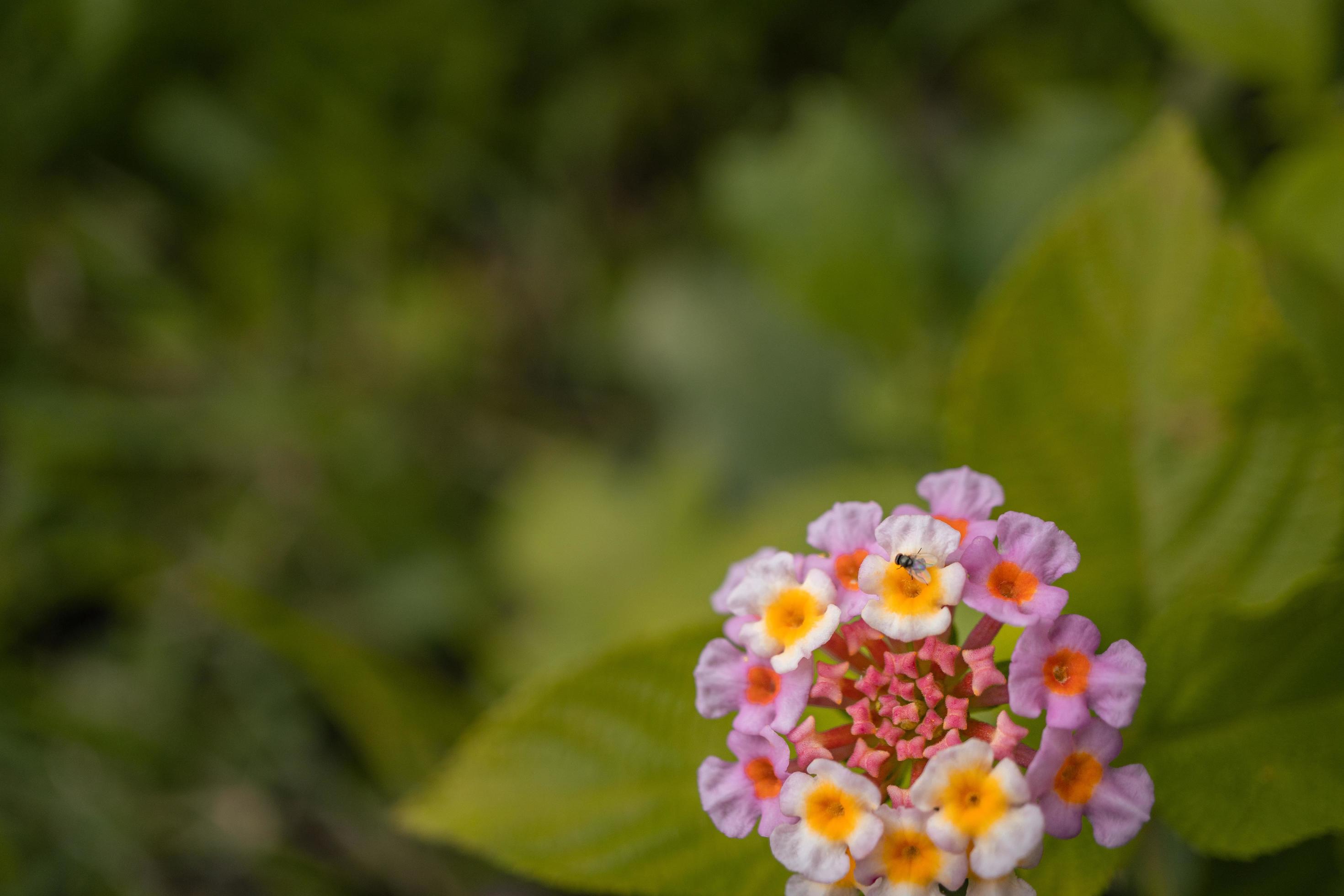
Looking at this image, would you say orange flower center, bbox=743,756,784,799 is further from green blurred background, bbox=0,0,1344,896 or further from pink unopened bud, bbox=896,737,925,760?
green blurred background, bbox=0,0,1344,896

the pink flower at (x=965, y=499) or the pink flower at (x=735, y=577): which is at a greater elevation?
the pink flower at (x=965, y=499)

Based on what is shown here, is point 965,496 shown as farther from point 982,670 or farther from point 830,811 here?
point 830,811

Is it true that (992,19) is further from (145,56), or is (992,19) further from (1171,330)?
(145,56)

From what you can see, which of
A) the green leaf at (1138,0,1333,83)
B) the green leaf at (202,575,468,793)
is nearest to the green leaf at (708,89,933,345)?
the green leaf at (1138,0,1333,83)

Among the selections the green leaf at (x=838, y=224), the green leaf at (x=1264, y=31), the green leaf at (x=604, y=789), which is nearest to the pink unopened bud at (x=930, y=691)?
the green leaf at (x=604, y=789)

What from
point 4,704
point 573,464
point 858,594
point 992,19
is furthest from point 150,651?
point 992,19

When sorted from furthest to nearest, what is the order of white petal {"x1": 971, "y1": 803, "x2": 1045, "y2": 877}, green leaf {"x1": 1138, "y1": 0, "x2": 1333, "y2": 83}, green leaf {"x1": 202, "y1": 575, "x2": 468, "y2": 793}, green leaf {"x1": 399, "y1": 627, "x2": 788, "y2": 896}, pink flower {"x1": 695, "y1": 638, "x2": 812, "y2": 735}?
1. green leaf {"x1": 202, "y1": 575, "x2": 468, "y2": 793}
2. green leaf {"x1": 1138, "y1": 0, "x2": 1333, "y2": 83}
3. green leaf {"x1": 399, "y1": 627, "x2": 788, "y2": 896}
4. pink flower {"x1": 695, "y1": 638, "x2": 812, "y2": 735}
5. white petal {"x1": 971, "y1": 803, "x2": 1045, "y2": 877}

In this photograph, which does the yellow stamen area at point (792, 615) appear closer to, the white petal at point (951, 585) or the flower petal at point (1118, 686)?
the white petal at point (951, 585)
